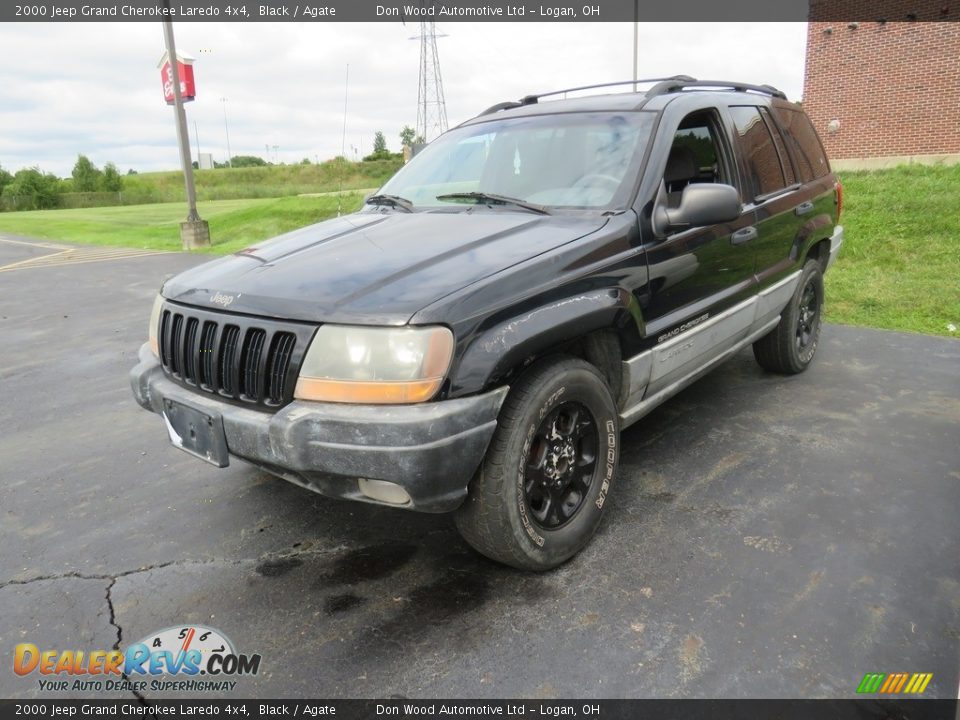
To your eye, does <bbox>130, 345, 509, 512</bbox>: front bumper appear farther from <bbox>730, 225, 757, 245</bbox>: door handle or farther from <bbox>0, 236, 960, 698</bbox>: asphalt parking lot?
<bbox>730, 225, 757, 245</bbox>: door handle

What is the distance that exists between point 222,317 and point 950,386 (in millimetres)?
4794

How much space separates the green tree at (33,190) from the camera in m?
59.0

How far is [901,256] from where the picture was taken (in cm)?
865

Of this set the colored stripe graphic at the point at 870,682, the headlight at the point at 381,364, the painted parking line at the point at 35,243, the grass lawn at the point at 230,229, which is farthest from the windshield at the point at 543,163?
the painted parking line at the point at 35,243

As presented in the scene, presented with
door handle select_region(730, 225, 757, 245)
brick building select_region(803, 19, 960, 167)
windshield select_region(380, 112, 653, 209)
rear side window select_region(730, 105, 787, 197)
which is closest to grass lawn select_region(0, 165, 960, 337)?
brick building select_region(803, 19, 960, 167)

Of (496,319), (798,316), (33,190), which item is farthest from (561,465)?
(33,190)

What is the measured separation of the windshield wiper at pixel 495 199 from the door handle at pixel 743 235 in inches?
47.1

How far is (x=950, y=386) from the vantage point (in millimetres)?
4793

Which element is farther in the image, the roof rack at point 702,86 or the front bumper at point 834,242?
the front bumper at point 834,242

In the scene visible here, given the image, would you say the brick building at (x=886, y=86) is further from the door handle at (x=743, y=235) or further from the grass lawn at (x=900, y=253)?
the door handle at (x=743, y=235)

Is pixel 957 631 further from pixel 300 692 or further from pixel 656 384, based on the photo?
pixel 300 692

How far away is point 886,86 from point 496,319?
51.0 ft

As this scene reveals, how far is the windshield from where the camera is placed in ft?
10.6

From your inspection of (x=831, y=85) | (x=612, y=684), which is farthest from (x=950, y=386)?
(x=831, y=85)
